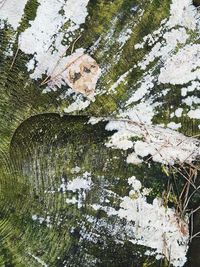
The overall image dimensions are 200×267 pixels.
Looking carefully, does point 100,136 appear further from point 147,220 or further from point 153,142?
point 147,220

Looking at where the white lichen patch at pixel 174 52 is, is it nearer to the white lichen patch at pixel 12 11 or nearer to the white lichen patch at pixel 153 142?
the white lichen patch at pixel 153 142

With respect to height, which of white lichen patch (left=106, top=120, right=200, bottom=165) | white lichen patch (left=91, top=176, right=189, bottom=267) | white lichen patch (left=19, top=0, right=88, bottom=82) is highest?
white lichen patch (left=19, top=0, right=88, bottom=82)

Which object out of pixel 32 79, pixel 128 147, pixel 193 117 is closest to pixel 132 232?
pixel 128 147

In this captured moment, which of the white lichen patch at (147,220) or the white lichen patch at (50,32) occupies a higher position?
the white lichen patch at (50,32)

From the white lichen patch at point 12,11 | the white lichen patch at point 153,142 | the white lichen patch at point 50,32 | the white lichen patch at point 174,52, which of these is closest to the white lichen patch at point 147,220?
the white lichen patch at point 153,142

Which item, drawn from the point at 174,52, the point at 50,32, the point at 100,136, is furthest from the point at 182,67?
the point at 50,32

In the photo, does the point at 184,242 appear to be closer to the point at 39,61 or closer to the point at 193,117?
the point at 193,117

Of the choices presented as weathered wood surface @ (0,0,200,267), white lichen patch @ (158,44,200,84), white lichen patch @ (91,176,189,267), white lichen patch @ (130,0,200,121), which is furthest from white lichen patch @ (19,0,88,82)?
white lichen patch @ (91,176,189,267)

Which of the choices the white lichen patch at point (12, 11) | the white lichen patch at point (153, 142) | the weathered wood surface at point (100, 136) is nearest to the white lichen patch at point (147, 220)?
the weathered wood surface at point (100, 136)

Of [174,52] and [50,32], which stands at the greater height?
[174,52]

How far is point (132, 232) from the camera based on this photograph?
87.0 inches

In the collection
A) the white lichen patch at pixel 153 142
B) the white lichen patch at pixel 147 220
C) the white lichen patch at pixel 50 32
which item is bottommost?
the white lichen patch at pixel 147 220

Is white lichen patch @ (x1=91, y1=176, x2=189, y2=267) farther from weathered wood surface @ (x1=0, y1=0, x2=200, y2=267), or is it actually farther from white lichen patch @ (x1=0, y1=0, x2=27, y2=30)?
white lichen patch @ (x1=0, y1=0, x2=27, y2=30)

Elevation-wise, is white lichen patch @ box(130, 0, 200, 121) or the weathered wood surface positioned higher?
white lichen patch @ box(130, 0, 200, 121)
